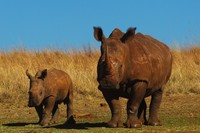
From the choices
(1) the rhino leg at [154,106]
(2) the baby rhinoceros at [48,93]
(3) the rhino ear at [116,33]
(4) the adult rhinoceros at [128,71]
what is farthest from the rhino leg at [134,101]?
(2) the baby rhinoceros at [48,93]

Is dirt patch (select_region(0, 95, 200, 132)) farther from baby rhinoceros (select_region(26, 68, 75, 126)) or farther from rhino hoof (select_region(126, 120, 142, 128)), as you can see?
baby rhinoceros (select_region(26, 68, 75, 126))

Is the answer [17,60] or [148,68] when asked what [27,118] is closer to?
[148,68]

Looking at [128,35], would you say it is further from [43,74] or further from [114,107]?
[43,74]

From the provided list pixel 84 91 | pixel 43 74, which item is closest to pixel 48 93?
pixel 43 74

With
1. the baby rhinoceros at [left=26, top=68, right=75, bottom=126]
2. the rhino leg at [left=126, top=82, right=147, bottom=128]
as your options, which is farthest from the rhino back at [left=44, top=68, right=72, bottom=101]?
the rhino leg at [left=126, top=82, right=147, bottom=128]

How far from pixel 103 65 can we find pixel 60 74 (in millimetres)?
3328

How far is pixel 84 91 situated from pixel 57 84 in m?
6.34

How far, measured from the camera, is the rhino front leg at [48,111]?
1073cm

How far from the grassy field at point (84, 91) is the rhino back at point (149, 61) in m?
0.81

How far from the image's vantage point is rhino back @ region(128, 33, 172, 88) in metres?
9.32

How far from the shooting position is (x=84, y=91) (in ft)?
58.4

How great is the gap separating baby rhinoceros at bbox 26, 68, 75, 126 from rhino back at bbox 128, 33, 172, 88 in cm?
193

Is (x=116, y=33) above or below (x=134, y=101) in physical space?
above

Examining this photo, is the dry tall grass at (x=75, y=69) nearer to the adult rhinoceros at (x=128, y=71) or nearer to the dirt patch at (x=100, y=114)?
the dirt patch at (x=100, y=114)
